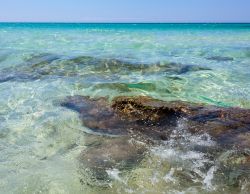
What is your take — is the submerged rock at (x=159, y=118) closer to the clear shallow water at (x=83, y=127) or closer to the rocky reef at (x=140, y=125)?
the rocky reef at (x=140, y=125)

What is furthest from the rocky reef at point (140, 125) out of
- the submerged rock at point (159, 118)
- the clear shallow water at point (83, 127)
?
the clear shallow water at point (83, 127)

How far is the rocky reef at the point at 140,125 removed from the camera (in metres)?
4.72

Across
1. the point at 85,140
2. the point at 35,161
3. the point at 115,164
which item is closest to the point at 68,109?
the point at 85,140

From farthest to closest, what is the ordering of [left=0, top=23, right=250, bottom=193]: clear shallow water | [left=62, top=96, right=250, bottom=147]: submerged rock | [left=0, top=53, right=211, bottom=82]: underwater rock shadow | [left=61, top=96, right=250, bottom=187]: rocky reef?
[left=0, top=53, right=211, bottom=82]: underwater rock shadow → [left=62, top=96, right=250, bottom=147]: submerged rock → [left=61, top=96, right=250, bottom=187]: rocky reef → [left=0, top=23, right=250, bottom=193]: clear shallow water

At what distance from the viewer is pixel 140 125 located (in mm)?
5891

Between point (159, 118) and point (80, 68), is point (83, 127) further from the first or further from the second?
point (80, 68)

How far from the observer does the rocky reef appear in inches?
186

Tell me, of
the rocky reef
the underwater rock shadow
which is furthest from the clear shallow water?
the rocky reef

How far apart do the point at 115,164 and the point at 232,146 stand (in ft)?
5.39

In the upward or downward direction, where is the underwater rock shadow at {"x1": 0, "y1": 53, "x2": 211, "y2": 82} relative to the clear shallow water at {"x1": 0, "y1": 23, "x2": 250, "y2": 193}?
downward

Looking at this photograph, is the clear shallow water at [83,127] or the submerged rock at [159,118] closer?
the clear shallow water at [83,127]

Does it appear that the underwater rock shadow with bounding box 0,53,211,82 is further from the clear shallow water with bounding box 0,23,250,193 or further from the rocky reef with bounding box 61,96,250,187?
the rocky reef with bounding box 61,96,250,187

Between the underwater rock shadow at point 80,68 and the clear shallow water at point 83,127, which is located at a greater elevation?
the clear shallow water at point 83,127

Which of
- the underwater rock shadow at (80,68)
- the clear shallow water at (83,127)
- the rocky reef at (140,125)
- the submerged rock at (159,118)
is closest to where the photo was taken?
the clear shallow water at (83,127)
